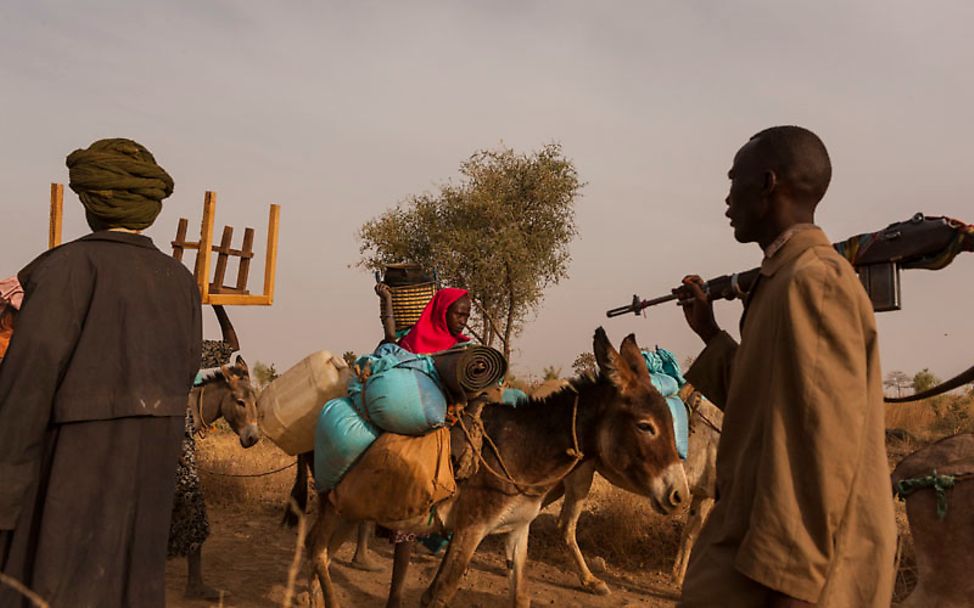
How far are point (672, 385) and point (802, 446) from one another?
5.50 metres

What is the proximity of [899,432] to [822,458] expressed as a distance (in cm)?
1386

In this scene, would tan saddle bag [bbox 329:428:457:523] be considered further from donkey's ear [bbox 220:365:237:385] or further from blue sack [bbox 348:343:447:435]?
donkey's ear [bbox 220:365:237:385]

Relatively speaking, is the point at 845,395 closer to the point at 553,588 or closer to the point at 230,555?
the point at 553,588

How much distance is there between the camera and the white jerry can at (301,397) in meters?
6.00

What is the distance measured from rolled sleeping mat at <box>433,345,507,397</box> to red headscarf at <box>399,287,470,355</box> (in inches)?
36.0

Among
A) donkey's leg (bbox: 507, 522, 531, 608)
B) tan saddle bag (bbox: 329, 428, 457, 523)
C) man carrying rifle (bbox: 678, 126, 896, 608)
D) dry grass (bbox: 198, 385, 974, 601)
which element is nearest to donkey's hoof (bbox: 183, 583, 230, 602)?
tan saddle bag (bbox: 329, 428, 457, 523)

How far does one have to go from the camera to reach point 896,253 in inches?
105

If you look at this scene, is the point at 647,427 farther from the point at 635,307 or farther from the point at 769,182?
the point at 769,182

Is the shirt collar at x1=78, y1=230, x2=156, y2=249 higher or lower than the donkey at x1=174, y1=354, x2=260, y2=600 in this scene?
higher

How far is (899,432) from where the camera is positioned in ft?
45.3

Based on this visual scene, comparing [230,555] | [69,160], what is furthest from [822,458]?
[230,555]

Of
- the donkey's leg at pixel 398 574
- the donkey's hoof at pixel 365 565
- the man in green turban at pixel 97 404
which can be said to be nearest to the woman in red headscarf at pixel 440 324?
the donkey's leg at pixel 398 574

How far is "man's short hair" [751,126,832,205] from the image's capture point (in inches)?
82.7

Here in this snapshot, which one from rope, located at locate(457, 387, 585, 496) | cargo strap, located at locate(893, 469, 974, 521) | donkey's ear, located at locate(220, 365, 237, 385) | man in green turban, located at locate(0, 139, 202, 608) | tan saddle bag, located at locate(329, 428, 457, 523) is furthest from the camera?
donkey's ear, located at locate(220, 365, 237, 385)
